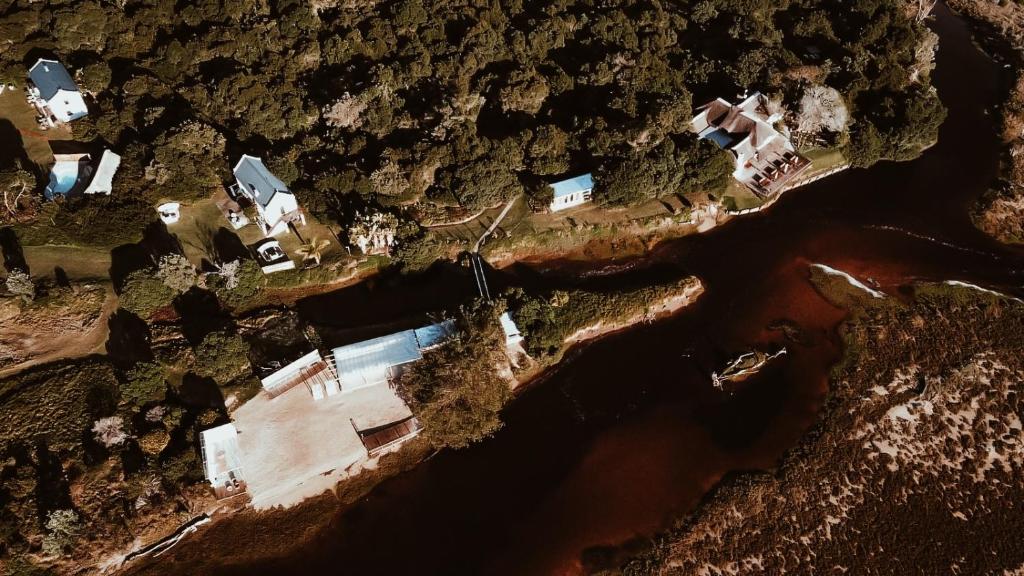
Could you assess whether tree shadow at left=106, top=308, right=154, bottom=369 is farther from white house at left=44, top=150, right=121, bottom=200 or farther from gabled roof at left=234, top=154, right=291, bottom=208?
gabled roof at left=234, top=154, right=291, bottom=208

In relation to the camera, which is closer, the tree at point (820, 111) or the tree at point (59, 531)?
the tree at point (59, 531)

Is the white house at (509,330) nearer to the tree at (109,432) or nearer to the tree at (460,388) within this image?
the tree at (460,388)


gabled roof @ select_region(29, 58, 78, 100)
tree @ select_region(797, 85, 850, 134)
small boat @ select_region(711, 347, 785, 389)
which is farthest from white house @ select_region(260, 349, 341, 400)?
tree @ select_region(797, 85, 850, 134)

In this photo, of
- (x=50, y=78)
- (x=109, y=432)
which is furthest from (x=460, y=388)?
(x=50, y=78)

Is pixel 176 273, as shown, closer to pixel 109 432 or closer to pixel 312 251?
pixel 312 251

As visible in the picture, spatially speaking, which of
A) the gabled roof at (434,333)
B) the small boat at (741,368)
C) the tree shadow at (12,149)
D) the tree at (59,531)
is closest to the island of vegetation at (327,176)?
the tree at (59,531)

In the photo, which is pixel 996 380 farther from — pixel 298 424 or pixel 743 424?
pixel 298 424
